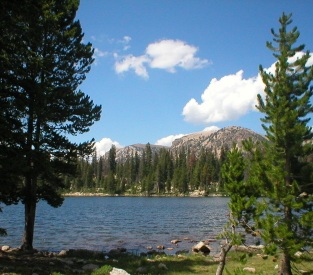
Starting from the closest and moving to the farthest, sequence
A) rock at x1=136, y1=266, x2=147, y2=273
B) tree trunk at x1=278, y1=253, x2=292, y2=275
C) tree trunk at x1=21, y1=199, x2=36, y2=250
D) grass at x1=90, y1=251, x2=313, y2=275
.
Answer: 1. tree trunk at x1=278, y1=253, x2=292, y2=275
2. rock at x1=136, y1=266, x2=147, y2=273
3. grass at x1=90, y1=251, x2=313, y2=275
4. tree trunk at x1=21, y1=199, x2=36, y2=250

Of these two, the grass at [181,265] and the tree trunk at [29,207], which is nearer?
the grass at [181,265]

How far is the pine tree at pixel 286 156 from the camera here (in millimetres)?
13680

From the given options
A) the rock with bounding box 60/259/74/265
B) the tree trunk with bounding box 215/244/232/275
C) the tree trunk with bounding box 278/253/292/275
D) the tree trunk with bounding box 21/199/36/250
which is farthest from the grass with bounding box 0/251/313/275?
the tree trunk with bounding box 21/199/36/250

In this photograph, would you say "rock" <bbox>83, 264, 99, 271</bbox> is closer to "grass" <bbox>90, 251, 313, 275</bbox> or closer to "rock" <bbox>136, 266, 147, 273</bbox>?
"grass" <bbox>90, 251, 313, 275</bbox>

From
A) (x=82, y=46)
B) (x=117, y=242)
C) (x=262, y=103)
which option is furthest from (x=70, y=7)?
(x=117, y=242)

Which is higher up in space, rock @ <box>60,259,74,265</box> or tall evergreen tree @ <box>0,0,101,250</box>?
tall evergreen tree @ <box>0,0,101,250</box>

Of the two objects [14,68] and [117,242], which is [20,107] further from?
[117,242]

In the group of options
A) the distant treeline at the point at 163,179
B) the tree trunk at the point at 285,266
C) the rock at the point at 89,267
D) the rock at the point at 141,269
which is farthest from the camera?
the distant treeline at the point at 163,179

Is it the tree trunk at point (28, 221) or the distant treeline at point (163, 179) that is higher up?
the distant treeline at point (163, 179)

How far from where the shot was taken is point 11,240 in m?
31.0

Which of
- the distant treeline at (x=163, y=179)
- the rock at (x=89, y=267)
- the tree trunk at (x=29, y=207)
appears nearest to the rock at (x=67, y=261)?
the rock at (x=89, y=267)

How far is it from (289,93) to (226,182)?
5.43 metres

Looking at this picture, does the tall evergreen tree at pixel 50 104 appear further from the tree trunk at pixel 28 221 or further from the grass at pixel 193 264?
the grass at pixel 193 264

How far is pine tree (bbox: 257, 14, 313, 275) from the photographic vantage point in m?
13.7
